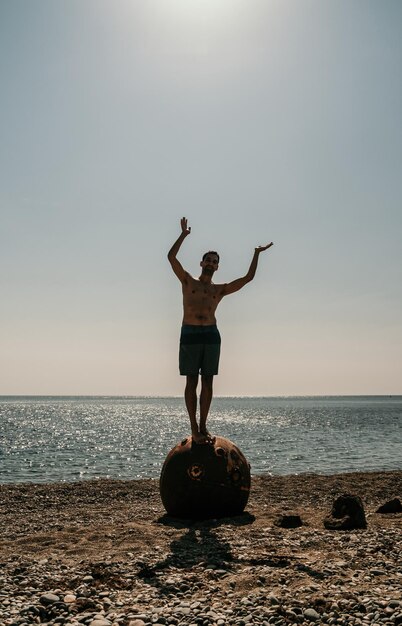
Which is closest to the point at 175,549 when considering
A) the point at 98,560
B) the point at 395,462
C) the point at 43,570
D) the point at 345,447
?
the point at 98,560

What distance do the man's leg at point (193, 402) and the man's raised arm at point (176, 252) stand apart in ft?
6.12

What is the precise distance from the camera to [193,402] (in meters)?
9.93

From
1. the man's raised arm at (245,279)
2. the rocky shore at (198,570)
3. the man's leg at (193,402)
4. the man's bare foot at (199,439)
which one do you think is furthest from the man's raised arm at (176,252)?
the rocky shore at (198,570)

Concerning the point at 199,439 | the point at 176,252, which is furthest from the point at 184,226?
the point at 199,439

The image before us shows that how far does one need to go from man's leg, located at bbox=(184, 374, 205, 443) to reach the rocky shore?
1.44 m

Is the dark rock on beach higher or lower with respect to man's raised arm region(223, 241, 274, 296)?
lower

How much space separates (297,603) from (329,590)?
526 mm

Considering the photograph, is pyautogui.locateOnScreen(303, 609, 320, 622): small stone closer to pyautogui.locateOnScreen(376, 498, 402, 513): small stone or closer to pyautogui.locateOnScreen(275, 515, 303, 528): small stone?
pyautogui.locateOnScreen(275, 515, 303, 528): small stone

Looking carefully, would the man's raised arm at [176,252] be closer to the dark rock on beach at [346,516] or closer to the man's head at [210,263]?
the man's head at [210,263]

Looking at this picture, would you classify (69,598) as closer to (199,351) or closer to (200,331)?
(199,351)

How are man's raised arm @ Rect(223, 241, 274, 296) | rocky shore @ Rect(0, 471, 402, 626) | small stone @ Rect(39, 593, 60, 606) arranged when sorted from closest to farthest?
rocky shore @ Rect(0, 471, 402, 626), small stone @ Rect(39, 593, 60, 606), man's raised arm @ Rect(223, 241, 274, 296)

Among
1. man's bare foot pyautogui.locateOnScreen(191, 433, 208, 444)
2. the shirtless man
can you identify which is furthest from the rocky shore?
the shirtless man

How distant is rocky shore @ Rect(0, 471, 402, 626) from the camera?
17.4ft

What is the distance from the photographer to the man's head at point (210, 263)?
1039cm
